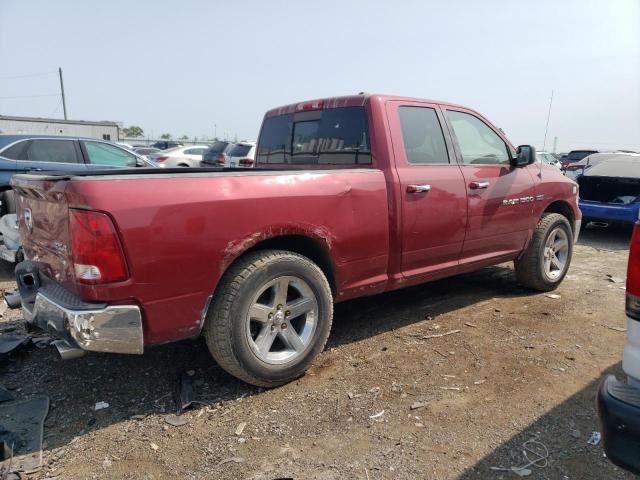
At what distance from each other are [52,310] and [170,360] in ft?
3.71

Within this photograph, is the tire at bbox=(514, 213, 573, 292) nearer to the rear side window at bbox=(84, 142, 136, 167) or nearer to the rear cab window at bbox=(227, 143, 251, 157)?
the rear side window at bbox=(84, 142, 136, 167)

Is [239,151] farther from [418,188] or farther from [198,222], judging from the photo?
[198,222]

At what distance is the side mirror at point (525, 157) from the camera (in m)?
4.70

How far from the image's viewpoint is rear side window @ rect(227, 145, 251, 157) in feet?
45.1

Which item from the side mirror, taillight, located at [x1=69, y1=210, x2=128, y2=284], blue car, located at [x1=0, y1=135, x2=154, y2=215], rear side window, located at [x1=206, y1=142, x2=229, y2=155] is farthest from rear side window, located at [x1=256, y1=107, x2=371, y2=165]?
rear side window, located at [x1=206, y1=142, x2=229, y2=155]

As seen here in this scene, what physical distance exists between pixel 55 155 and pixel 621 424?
26.2 feet

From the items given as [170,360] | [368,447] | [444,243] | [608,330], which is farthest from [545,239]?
[170,360]

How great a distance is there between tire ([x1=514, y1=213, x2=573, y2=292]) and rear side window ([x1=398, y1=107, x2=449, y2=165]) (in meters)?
1.60

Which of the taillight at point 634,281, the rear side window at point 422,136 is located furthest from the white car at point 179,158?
the taillight at point 634,281

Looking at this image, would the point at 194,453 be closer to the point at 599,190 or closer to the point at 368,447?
the point at 368,447

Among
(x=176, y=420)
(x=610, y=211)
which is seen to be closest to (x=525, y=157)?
(x=176, y=420)

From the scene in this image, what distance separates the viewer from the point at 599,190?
8758 millimetres

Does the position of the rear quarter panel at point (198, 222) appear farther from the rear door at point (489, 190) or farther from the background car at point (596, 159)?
the background car at point (596, 159)

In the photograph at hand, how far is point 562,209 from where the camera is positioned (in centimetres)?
541
